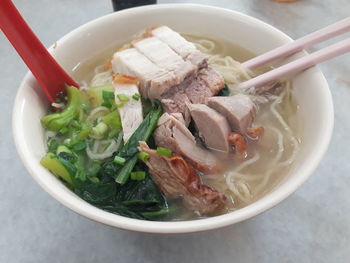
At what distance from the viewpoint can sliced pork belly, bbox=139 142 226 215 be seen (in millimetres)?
1288

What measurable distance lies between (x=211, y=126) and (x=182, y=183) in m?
0.28

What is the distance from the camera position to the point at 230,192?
4.61 feet

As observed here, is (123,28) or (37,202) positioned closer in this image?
(37,202)

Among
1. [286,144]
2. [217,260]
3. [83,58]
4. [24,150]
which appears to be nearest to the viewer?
[24,150]

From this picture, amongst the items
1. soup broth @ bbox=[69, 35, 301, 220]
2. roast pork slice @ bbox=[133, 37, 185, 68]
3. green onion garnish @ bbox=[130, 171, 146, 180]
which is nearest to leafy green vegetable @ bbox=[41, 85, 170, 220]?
green onion garnish @ bbox=[130, 171, 146, 180]

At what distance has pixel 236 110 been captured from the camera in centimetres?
147

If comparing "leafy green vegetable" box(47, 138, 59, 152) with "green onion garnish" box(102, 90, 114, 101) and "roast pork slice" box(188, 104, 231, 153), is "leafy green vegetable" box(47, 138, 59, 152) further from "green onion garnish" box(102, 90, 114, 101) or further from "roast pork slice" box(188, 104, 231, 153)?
"roast pork slice" box(188, 104, 231, 153)

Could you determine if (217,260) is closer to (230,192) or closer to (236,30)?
(230,192)

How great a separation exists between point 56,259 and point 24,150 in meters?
0.48

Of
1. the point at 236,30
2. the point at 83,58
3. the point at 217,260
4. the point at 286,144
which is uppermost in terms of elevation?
the point at 83,58

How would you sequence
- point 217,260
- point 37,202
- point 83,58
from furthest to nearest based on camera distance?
point 83,58, point 37,202, point 217,260

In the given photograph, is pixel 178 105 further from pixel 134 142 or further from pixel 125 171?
pixel 125 171

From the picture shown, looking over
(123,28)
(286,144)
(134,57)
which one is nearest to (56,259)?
(134,57)

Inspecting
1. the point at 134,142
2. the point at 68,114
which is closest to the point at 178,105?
the point at 134,142
